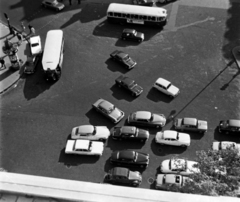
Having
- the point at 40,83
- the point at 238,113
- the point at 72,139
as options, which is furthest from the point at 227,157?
the point at 40,83

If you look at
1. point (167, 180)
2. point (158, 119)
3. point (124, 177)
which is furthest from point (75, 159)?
point (158, 119)

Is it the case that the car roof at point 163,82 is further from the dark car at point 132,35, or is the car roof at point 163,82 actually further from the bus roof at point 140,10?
the bus roof at point 140,10

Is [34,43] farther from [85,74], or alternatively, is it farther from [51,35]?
[85,74]

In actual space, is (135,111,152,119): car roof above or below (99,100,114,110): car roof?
below

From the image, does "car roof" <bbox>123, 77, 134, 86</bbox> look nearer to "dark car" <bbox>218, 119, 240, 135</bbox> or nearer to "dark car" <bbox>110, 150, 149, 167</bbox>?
"dark car" <bbox>110, 150, 149, 167</bbox>

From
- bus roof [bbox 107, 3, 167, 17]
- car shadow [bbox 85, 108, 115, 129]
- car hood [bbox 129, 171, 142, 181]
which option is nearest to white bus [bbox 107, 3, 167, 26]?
bus roof [bbox 107, 3, 167, 17]

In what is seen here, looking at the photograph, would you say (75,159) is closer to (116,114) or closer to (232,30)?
(116,114)
